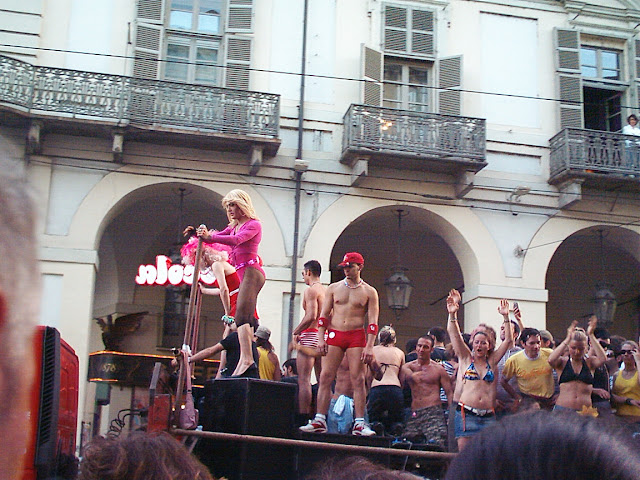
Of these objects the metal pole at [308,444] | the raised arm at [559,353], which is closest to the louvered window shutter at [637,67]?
the raised arm at [559,353]

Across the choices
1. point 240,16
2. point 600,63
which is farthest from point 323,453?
point 600,63

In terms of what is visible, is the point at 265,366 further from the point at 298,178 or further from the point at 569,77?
the point at 569,77

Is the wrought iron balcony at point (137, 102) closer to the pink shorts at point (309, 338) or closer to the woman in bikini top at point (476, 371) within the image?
the pink shorts at point (309, 338)

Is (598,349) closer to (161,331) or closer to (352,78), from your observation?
(352,78)

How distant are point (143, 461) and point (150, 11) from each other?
15.2m

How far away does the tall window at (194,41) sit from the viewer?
1631 cm

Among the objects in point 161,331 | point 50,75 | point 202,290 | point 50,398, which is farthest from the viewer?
point 161,331

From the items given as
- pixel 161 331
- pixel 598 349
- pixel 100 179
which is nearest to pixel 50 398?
pixel 598 349

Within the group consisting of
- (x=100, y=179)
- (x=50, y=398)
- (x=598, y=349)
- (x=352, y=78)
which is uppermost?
(x=352, y=78)

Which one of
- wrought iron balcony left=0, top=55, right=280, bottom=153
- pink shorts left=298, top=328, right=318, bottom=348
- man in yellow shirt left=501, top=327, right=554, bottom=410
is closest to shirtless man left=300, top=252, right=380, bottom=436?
pink shorts left=298, top=328, right=318, bottom=348

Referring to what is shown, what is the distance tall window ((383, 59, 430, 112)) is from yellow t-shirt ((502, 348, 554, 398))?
842 cm

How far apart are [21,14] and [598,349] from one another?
472 inches

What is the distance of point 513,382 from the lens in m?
9.74

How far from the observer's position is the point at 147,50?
1589 cm
